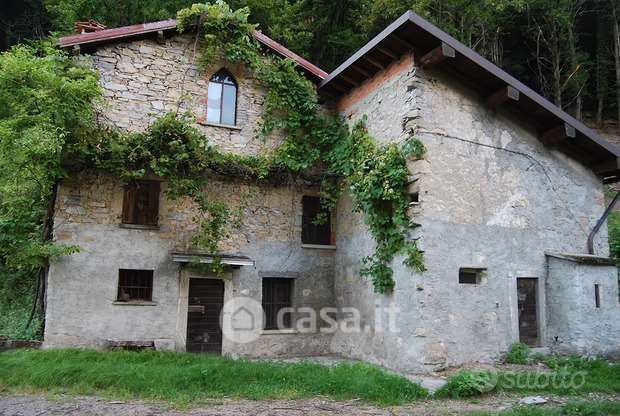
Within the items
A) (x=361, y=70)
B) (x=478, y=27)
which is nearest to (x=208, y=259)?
(x=361, y=70)

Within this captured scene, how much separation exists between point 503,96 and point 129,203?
28.3 feet

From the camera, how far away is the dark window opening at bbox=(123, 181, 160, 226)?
11359 millimetres

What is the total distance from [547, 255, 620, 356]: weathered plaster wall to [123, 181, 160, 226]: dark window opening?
918 cm

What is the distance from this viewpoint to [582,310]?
411 inches

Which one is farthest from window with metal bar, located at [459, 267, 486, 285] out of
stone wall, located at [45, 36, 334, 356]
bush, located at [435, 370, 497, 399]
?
stone wall, located at [45, 36, 334, 356]

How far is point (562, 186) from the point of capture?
11.5 metres

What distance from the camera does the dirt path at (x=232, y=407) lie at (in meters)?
6.81

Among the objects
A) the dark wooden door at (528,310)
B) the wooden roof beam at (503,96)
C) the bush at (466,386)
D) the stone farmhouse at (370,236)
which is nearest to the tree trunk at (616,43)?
the stone farmhouse at (370,236)

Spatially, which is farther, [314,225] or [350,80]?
[314,225]

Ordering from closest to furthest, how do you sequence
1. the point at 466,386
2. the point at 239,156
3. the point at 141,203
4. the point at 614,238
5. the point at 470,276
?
1. the point at 466,386
2. the point at 470,276
3. the point at 141,203
4. the point at 239,156
5. the point at 614,238

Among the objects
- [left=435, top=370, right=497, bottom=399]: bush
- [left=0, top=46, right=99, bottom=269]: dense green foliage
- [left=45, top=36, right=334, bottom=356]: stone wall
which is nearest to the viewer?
[left=435, top=370, right=497, bottom=399]: bush

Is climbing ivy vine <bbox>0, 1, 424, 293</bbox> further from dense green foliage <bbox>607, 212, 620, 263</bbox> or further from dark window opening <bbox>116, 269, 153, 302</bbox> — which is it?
dense green foliage <bbox>607, 212, 620, 263</bbox>

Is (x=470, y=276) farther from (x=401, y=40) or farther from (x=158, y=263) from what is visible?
(x=158, y=263)

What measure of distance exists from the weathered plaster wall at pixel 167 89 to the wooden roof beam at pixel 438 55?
14.8 ft
